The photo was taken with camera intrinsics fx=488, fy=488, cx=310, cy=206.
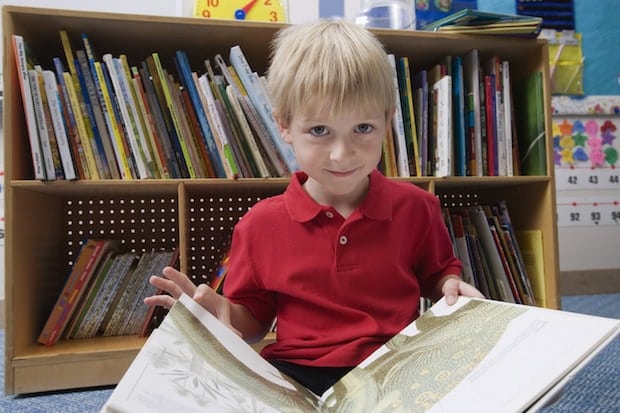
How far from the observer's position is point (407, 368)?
1.64ft

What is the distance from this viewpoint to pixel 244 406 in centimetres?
43

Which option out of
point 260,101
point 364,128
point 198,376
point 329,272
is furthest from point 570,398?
point 260,101

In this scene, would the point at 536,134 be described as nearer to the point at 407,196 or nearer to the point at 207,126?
the point at 407,196

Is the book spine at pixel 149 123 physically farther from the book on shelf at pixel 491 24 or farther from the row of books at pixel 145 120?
the book on shelf at pixel 491 24

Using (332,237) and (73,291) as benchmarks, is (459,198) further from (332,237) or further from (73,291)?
(73,291)

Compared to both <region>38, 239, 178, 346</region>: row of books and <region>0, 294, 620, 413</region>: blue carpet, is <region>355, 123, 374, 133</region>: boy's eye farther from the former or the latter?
<region>38, 239, 178, 346</region>: row of books

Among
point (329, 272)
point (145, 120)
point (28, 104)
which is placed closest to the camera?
point (329, 272)

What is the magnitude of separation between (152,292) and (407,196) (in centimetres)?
77

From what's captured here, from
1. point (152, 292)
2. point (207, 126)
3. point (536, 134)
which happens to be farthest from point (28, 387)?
point (536, 134)

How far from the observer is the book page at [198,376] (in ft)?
1.30

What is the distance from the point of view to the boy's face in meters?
0.64

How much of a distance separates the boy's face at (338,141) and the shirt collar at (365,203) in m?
0.06

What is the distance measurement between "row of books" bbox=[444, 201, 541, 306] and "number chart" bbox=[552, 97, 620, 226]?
2.69 ft

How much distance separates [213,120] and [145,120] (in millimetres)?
159
